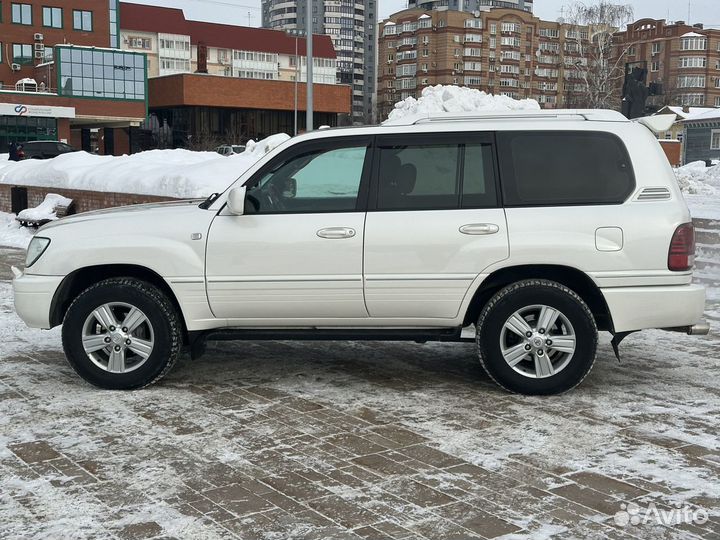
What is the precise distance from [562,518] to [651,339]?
4644 millimetres

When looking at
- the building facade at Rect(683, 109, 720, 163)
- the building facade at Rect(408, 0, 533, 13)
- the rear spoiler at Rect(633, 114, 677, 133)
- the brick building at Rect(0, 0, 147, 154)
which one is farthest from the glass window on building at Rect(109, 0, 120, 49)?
the rear spoiler at Rect(633, 114, 677, 133)

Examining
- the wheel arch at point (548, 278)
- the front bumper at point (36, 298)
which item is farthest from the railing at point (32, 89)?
the wheel arch at point (548, 278)

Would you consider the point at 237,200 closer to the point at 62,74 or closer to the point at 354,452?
the point at 354,452

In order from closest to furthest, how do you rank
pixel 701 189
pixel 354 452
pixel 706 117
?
pixel 354 452
pixel 701 189
pixel 706 117

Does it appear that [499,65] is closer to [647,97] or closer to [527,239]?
[647,97]

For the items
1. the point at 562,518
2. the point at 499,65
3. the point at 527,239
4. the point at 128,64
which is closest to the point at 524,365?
the point at 527,239

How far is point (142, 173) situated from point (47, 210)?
2791 mm

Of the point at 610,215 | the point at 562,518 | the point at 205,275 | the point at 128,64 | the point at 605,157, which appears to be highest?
the point at 128,64

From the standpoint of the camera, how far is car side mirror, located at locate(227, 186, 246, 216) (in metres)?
6.16

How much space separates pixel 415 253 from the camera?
6.14 metres

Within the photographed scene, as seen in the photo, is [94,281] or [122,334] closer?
[122,334]

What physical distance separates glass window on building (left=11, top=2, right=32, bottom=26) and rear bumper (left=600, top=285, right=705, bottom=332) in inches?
3053

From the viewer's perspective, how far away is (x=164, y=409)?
5.92m

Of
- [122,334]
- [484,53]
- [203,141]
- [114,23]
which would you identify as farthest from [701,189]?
[484,53]
